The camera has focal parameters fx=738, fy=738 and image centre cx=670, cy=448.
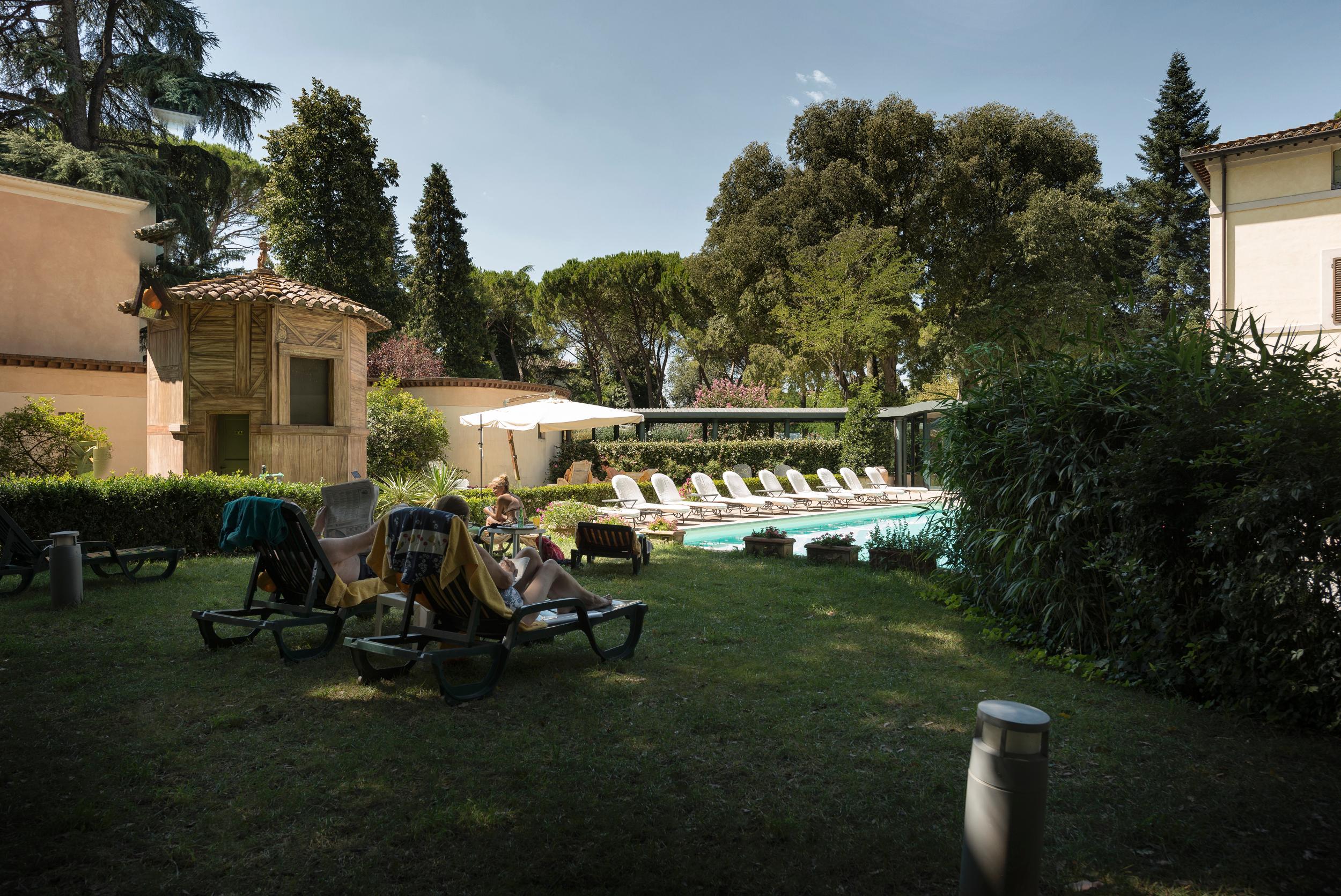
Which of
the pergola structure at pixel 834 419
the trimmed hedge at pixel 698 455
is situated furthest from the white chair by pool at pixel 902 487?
the trimmed hedge at pixel 698 455

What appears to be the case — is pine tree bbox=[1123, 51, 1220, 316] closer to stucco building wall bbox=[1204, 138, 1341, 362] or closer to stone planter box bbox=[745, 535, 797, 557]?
stucco building wall bbox=[1204, 138, 1341, 362]

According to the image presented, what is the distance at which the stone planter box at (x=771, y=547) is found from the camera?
10.6 meters

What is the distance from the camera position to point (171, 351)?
1281cm

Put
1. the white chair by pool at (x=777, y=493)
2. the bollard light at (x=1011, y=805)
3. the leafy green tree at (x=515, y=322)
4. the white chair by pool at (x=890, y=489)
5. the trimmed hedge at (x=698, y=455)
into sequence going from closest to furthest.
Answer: the bollard light at (x=1011, y=805)
the white chair by pool at (x=777, y=493)
the white chair by pool at (x=890, y=489)
the trimmed hedge at (x=698, y=455)
the leafy green tree at (x=515, y=322)

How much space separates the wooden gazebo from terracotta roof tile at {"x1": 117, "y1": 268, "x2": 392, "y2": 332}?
0.8 inches

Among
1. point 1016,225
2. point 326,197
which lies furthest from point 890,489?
point 326,197

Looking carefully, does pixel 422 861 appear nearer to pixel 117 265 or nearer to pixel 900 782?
pixel 900 782

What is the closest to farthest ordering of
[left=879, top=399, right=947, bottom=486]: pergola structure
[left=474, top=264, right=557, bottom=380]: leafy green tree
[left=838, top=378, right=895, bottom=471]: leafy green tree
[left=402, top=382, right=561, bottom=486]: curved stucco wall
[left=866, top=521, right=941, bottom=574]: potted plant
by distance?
[left=866, top=521, right=941, bottom=574]: potted plant < [left=402, top=382, right=561, bottom=486]: curved stucco wall < [left=879, top=399, right=947, bottom=486]: pergola structure < [left=838, top=378, right=895, bottom=471]: leafy green tree < [left=474, top=264, right=557, bottom=380]: leafy green tree

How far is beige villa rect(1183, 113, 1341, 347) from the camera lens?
15180 millimetres

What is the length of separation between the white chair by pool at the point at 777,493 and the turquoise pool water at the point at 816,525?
0.68 meters

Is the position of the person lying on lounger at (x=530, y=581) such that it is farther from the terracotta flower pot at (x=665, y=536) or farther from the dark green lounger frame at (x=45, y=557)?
the terracotta flower pot at (x=665, y=536)

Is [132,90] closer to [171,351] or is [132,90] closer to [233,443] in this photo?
[171,351]

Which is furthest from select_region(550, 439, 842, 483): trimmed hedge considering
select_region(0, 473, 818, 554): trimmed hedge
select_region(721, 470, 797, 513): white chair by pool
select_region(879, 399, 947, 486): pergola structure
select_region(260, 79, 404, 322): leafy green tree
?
select_region(0, 473, 818, 554): trimmed hedge

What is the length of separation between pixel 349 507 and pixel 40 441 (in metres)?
8.65
